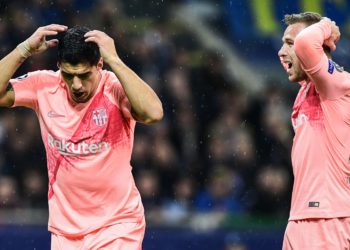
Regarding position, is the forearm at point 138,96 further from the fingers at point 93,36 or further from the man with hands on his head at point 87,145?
the fingers at point 93,36

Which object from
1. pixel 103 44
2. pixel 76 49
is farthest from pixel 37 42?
pixel 103 44

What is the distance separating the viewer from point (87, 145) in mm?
5492

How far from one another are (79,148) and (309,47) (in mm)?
1366

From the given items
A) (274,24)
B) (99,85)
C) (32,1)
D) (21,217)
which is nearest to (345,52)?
(274,24)

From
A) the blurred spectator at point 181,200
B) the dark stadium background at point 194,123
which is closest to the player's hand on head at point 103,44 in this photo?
the dark stadium background at point 194,123

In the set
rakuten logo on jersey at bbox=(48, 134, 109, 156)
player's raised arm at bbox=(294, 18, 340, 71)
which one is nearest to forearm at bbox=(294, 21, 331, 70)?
player's raised arm at bbox=(294, 18, 340, 71)

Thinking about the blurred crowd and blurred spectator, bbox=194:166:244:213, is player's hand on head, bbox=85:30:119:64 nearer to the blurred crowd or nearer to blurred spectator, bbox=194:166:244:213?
the blurred crowd

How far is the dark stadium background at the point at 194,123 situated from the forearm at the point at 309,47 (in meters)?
4.24

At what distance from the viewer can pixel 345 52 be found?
12203mm

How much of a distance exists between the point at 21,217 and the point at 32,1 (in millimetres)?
3220

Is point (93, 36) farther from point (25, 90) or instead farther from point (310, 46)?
point (310, 46)

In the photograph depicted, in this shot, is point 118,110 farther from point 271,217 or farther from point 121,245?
point 271,217

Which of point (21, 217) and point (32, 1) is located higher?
point (32, 1)

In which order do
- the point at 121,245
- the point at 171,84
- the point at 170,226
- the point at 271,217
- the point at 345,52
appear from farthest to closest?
the point at 345,52
the point at 171,84
the point at 271,217
the point at 170,226
the point at 121,245
